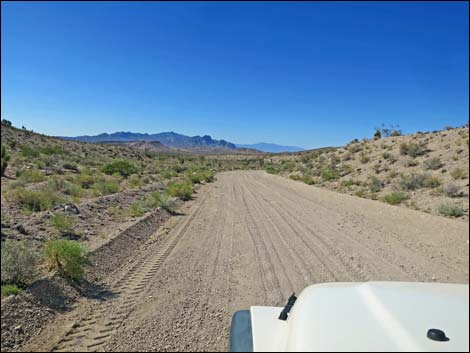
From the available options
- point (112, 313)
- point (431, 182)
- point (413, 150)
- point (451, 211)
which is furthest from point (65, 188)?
point (413, 150)

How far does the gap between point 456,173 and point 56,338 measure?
21.2 meters

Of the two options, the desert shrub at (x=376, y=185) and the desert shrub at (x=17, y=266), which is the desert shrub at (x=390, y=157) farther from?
the desert shrub at (x=17, y=266)

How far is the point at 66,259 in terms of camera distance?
7016 mm

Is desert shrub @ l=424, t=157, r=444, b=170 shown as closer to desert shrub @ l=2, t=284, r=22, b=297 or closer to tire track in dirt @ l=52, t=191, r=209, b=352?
tire track in dirt @ l=52, t=191, r=209, b=352

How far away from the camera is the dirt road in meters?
4.98

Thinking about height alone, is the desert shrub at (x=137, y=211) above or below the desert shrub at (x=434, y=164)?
below

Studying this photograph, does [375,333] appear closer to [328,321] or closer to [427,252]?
[328,321]

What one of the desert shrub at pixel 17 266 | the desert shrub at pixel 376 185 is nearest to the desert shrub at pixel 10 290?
the desert shrub at pixel 17 266

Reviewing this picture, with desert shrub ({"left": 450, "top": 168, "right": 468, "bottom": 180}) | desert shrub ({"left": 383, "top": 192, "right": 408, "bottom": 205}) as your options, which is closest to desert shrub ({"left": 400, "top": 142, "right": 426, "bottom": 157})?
desert shrub ({"left": 450, "top": 168, "right": 468, "bottom": 180})

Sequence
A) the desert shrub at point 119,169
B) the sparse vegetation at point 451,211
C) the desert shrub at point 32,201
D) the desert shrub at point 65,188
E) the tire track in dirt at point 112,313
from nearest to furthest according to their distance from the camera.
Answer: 1. the tire track in dirt at point 112,313
2. the desert shrub at point 32,201
3. the sparse vegetation at point 451,211
4. the desert shrub at point 65,188
5. the desert shrub at point 119,169

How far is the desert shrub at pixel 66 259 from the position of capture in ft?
22.6

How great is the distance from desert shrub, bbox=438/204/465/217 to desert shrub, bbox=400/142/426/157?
16.0m

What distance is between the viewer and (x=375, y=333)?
214 centimetres

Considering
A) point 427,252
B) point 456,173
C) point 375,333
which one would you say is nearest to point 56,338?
point 375,333
